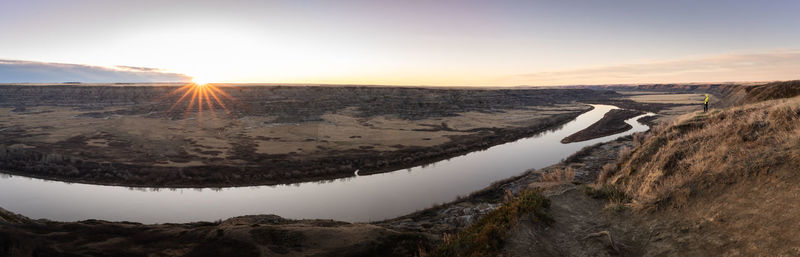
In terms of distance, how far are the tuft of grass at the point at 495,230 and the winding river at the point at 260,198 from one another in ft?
32.1

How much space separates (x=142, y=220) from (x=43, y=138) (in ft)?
104

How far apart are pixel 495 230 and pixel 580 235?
213cm

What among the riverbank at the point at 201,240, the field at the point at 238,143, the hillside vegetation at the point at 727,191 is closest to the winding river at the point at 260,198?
the field at the point at 238,143

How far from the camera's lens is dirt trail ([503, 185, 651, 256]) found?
7402 millimetres

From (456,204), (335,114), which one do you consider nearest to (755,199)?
(456,204)

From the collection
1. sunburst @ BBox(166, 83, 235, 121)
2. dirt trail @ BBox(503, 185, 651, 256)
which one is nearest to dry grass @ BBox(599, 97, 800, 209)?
dirt trail @ BBox(503, 185, 651, 256)

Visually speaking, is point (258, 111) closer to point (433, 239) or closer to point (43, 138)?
point (43, 138)

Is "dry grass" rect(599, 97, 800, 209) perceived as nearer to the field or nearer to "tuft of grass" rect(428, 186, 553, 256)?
"tuft of grass" rect(428, 186, 553, 256)

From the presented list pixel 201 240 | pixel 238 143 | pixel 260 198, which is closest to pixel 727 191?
pixel 201 240

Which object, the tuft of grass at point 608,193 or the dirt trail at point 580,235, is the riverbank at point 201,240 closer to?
the dirt trail at point 580,235

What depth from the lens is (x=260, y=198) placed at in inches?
850

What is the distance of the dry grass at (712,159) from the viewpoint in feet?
25.8

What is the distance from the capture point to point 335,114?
62.5 meters

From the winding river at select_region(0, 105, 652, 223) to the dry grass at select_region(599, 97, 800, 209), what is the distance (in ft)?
35.1
